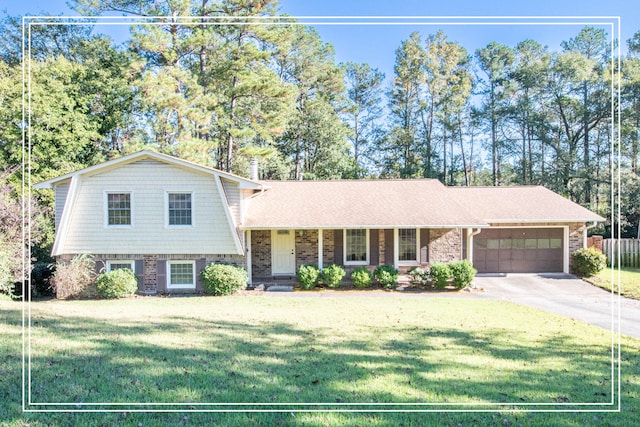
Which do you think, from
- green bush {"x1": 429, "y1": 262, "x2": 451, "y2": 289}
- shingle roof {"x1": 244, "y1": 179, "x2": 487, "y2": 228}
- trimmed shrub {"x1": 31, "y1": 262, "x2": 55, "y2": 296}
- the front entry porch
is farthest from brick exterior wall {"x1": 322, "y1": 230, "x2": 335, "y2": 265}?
trimmed shrub {"x1": 31, "y1": 262, "x2": 55, "y2": 296}

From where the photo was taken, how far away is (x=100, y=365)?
15.8ft

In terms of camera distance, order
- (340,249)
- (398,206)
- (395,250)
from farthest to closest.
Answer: (398,206) → (340,249) → (395,250)

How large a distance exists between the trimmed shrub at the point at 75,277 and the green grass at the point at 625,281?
17.5 m


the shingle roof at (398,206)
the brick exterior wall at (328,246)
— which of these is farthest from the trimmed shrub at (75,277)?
the brick exterior wall at (328,246)

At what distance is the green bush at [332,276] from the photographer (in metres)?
13.6

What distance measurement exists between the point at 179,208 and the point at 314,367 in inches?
387

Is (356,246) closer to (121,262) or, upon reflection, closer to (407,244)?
(407,244)

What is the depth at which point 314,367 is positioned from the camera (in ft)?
16.4

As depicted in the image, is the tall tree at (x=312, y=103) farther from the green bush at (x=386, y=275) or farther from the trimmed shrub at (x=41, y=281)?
the trimmed shrub at (x=41, y=281)

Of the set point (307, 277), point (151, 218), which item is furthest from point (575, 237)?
point (151, 218)

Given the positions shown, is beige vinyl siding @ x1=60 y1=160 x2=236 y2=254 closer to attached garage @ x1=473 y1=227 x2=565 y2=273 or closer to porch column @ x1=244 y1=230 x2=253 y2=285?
porch column @ x1=244 y1=230 x2=253 y2=285

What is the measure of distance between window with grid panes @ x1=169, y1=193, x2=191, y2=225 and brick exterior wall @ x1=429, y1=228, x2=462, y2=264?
9.23 meters

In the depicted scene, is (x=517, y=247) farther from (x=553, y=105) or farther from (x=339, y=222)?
(x=553, y=105)

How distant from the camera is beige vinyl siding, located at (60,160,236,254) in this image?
13078 mm
